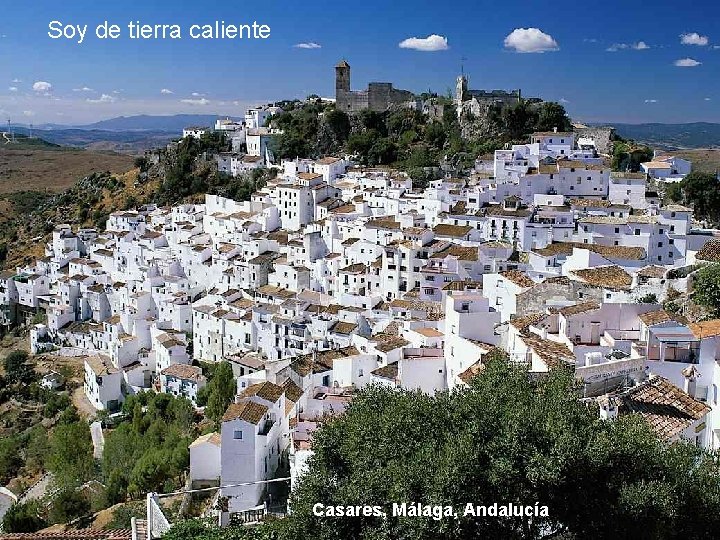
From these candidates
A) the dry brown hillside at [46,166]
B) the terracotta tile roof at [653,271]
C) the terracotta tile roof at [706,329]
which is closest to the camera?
the terracotta tile roof at [706,329]

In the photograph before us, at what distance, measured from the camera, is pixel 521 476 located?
27.0ft

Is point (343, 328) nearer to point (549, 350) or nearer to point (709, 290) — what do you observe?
point (549, 350)

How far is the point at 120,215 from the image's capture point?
4269 centimetres

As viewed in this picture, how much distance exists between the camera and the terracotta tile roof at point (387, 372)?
58.2 ft

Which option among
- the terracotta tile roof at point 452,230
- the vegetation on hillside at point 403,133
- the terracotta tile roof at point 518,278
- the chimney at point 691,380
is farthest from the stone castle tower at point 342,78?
the chimney at point 691,380

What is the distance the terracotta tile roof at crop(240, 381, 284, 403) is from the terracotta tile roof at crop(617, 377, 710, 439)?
8.29m

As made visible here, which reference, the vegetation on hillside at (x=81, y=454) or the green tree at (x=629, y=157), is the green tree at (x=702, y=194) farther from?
the vegetation on hillside at (x=81, y=454)

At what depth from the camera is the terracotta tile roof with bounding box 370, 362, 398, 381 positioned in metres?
17.7

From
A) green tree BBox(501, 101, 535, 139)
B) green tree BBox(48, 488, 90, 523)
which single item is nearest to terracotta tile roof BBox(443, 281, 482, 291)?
green tree BBox(48, 488, 90, 523)

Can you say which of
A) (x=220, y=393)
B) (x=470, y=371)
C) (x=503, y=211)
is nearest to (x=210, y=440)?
(x=220, y=393)

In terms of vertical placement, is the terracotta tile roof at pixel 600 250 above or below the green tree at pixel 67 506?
above

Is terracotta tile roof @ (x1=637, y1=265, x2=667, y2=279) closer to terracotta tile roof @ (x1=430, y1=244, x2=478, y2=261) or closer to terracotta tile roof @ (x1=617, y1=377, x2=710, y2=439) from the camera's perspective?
terracotta tile roof @ (x1=430, y1=244, x2=478, y2=261)

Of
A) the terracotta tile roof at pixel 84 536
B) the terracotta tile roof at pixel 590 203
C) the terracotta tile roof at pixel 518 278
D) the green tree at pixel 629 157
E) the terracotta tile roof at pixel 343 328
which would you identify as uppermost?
the green tree at pixel 629 157

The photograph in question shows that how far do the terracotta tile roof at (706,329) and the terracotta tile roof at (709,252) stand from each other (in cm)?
804
